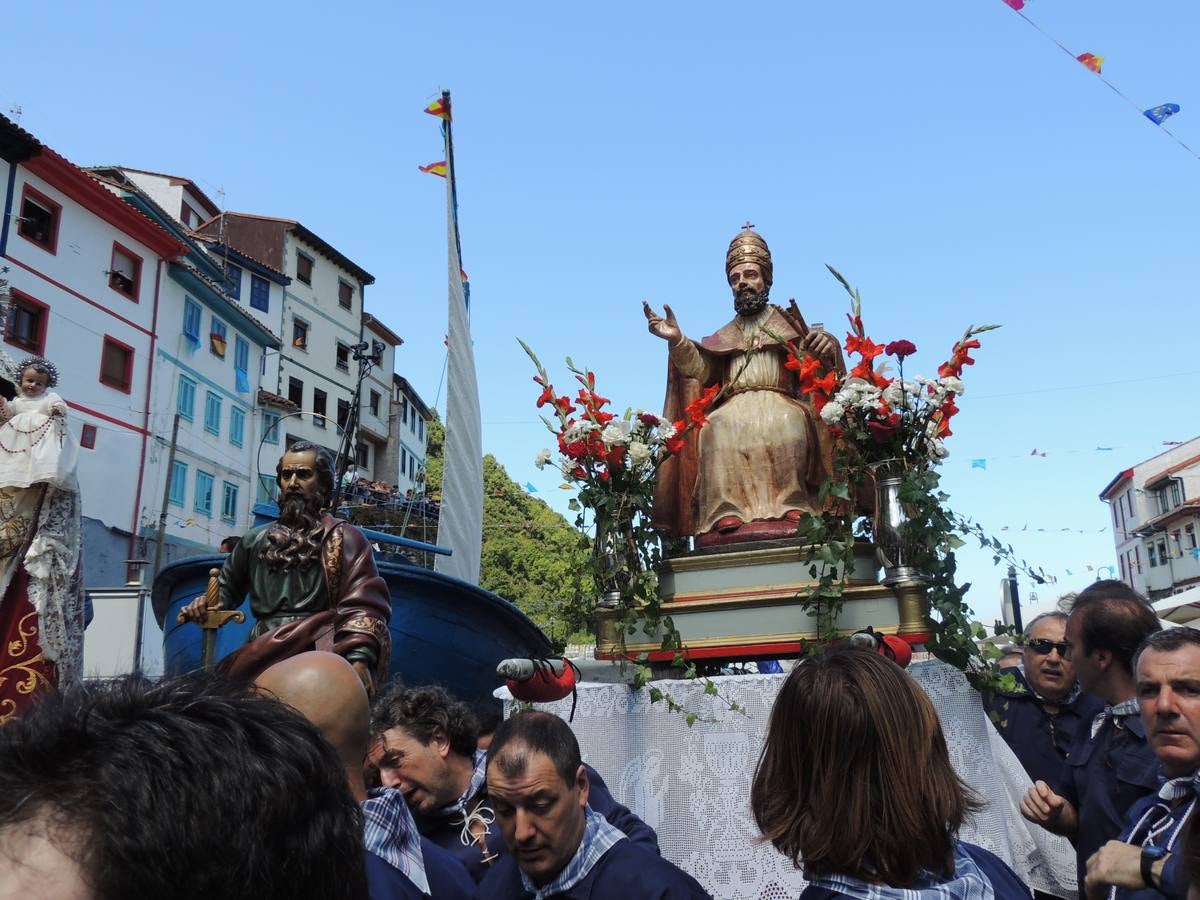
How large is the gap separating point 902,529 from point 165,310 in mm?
28899

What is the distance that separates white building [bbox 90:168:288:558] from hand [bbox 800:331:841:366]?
78.1ft

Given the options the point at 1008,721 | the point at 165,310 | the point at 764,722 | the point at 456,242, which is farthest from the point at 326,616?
the point at 165,310

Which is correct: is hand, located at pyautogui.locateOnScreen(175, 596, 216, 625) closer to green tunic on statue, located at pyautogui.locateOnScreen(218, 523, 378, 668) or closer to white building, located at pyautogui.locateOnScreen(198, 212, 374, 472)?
green tunic on statue, located at pyautogui.locateOnScreen(218, 523, 378, 668)

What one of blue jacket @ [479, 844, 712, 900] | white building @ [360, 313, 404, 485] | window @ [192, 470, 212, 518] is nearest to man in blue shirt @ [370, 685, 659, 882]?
blue jacket @ [479, 844, 712, 900]

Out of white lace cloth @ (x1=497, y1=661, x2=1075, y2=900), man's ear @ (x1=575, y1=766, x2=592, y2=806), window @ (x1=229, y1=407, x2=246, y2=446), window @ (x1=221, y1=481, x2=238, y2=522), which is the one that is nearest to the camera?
man's ear @ (x1=575, y1=766, x2=592, y2=806)

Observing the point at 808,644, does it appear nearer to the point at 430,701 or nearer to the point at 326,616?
the point at 430,701

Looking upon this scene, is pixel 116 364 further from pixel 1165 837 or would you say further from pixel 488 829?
pixel 1165 837

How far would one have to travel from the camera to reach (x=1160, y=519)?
Result: 4691 centimetres

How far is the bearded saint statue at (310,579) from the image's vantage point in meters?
3.79

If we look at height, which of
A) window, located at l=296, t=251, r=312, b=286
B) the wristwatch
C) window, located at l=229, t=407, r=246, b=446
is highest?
window, located at l=296, t=251, r=312, b=286

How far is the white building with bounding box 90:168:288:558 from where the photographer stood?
29406mm

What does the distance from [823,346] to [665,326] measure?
1059 millimetres

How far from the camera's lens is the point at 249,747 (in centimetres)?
101

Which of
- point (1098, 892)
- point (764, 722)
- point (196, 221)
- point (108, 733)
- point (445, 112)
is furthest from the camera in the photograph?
point (196, 221)
